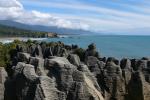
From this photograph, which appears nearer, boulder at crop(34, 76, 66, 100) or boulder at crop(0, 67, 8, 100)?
boulder at crop(34, 76, 66, 100)

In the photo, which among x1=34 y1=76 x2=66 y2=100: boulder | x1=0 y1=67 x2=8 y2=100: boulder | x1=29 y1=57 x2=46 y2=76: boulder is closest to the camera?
x1=34 y1=76 x2=66 y2=100: boulder

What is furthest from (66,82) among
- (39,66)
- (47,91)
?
(39,66)

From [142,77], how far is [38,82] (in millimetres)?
10998

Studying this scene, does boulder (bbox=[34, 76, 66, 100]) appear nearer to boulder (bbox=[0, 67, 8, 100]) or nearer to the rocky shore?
the rocky shore

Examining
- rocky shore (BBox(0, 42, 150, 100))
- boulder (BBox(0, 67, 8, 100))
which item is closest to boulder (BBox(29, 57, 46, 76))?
rocky shore (BBox(0, 42, 150, 100))

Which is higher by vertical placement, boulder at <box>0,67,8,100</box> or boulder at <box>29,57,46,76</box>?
boulder at <box>29,57,46,76</box>

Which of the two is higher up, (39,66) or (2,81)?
(39,66)

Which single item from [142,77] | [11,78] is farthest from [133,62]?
[11,78]

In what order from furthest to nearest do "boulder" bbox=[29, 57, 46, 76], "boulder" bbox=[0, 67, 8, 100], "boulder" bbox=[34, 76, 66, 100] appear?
"boulder" bbox=[29, 57, 46, 76] → "boulder" bbox=[0, 67, 8, 100] → "boulder" bbox=[34, 76, 66, 100]

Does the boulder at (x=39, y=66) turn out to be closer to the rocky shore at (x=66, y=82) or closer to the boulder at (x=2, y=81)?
the rocky shore at (x=66, y=82)

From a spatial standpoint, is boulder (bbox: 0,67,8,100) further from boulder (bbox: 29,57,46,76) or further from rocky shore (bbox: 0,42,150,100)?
boulder (bbox: 29,57,46,76)

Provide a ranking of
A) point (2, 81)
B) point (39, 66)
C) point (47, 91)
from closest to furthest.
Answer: point (47, 91), point (2, 81), point (39, 66)

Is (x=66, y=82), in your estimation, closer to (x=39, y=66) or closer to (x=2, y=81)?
(x=39, y=66)

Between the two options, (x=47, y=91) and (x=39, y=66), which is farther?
(x=39, y=66)
